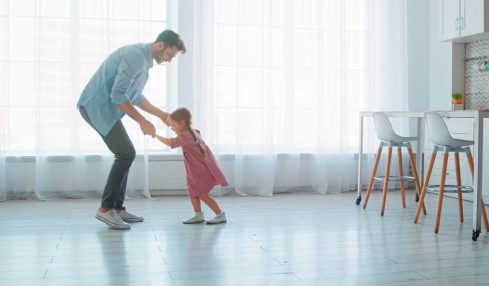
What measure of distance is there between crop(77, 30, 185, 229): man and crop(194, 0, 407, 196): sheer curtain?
161 cm

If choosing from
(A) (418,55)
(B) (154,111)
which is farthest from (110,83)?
(A) (418,55)

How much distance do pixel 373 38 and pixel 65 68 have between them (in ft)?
9.91

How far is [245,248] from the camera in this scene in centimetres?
325

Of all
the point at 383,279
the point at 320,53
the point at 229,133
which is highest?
the point at 320,53

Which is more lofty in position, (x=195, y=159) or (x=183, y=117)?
(x=183, y=117)

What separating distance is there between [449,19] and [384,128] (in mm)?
1679

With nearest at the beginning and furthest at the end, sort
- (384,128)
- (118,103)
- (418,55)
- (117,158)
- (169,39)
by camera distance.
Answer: (118,103) < (169,39) < (117,158) < (384,128) < (418,55)

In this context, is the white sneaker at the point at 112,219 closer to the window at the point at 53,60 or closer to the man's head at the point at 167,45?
the man's head at the point at 167,45

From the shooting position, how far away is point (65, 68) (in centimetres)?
509

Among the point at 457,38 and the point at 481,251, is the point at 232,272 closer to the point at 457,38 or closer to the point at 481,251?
the point at 481,251

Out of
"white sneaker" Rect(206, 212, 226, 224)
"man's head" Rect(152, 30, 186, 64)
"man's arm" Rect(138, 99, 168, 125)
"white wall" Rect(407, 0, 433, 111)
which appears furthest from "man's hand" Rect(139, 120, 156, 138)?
"white wall" Rect(407, 0, 433, 111)

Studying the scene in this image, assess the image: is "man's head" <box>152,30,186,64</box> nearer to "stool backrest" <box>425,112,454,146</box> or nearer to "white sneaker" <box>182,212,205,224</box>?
"white sneaker" <box>182,212,205,224</box>

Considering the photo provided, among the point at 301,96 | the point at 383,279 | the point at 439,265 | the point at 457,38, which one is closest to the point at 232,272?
the point at 383,279

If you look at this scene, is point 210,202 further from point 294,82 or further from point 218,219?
point 294,82
